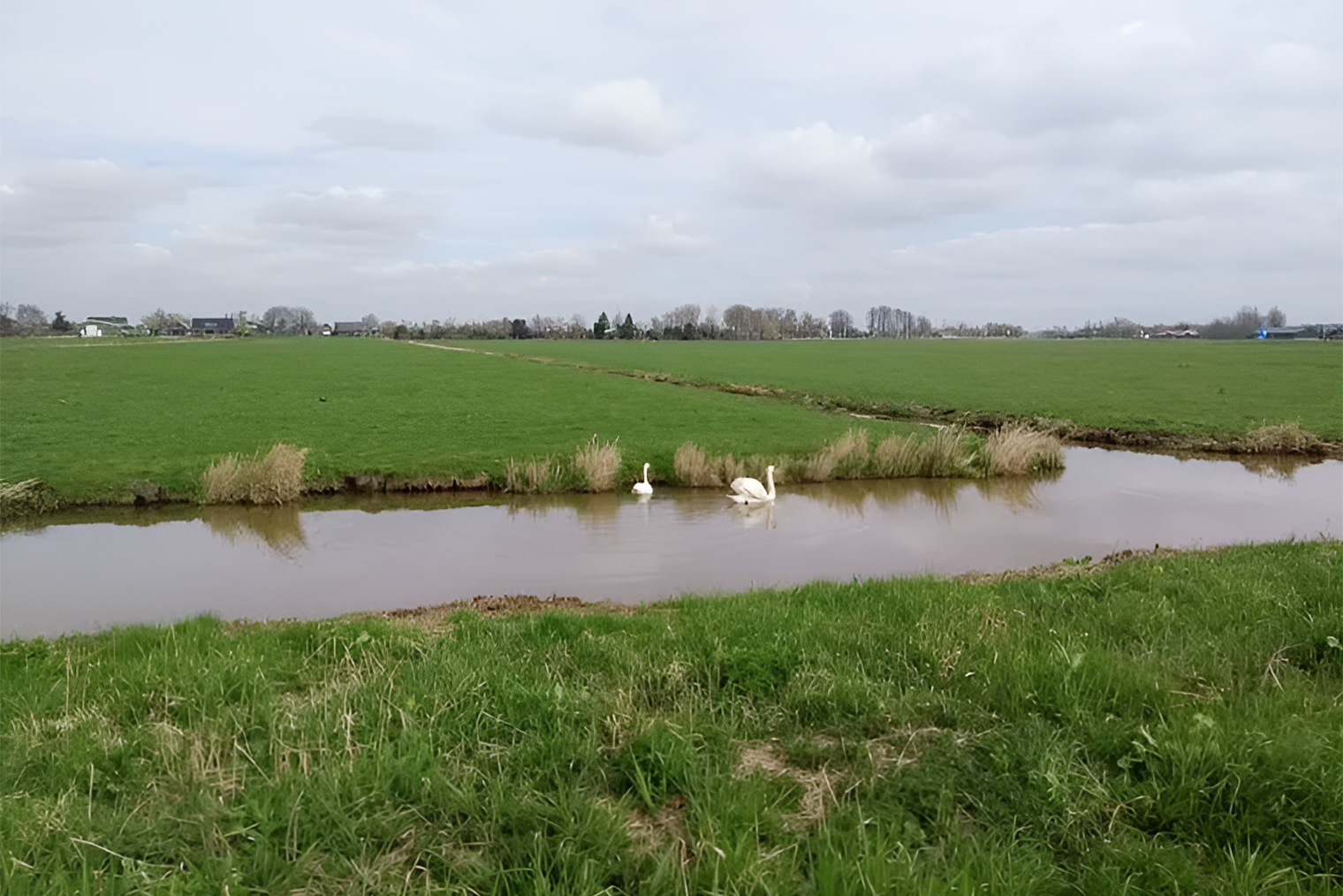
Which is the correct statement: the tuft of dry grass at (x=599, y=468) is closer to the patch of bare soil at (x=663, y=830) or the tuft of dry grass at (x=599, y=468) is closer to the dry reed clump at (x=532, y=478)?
the dry reed clump at (x=532, y=478)

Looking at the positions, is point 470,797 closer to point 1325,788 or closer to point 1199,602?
point 1325,788

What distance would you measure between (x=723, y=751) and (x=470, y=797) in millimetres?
1636

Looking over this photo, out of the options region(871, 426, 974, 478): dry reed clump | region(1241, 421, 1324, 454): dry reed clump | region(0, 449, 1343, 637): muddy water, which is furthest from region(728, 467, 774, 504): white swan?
region(1241, 421, 1324, 454): dry reed clump

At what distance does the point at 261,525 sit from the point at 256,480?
241cm

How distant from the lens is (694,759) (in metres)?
4.98

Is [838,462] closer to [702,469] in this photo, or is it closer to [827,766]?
[702,469]

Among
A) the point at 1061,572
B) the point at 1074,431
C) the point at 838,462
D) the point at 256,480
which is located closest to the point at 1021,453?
the point at 838,462

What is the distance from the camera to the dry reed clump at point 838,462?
86.9 ft

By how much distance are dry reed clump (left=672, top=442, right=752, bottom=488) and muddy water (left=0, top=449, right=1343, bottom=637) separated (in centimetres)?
79

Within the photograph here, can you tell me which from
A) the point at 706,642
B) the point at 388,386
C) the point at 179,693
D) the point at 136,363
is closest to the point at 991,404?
the point at 388,386

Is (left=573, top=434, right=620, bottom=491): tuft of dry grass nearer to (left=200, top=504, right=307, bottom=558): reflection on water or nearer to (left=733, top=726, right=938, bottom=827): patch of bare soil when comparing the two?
(left=200, top=504, right=307, bottom=558): reflection on water

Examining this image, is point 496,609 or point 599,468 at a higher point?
point 599,468

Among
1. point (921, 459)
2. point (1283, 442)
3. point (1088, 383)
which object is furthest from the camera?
point (1088, 383)

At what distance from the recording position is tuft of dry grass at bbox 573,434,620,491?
963 inches
